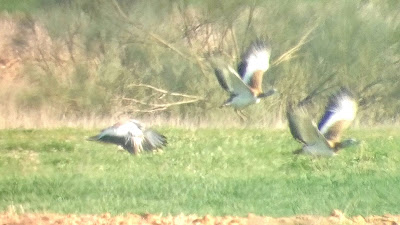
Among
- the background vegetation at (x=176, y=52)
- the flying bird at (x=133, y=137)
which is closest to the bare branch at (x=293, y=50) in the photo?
the background vegetation at (x=176, y=52)

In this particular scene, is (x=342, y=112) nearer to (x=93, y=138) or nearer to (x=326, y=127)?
(x=326, y=127)

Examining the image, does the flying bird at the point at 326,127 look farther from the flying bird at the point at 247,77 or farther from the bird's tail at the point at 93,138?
the bird's tail at the point at 93,138

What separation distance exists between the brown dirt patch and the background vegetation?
980 millimetres

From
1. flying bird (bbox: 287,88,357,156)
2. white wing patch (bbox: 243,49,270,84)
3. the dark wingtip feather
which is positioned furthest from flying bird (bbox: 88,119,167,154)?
the dark wingtip feather

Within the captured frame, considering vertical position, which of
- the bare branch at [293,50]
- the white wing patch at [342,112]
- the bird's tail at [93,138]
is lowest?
the bird's tail at [93,138]

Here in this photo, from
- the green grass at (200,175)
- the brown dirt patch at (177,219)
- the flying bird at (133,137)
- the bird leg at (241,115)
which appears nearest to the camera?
the brown dirt patch at (177,219)

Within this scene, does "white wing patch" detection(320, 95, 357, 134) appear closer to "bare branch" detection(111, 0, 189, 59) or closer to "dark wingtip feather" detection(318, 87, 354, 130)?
"dark wingtip feather" detection(318, 87, 354, 130)

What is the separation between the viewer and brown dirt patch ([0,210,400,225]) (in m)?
5.92

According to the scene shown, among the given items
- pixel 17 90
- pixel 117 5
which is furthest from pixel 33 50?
pixel 117 5

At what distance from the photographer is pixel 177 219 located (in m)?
6.04

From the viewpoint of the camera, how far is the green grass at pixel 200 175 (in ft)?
20.7

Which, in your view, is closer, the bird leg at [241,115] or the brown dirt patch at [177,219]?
the brown dirt patch at [177,219]

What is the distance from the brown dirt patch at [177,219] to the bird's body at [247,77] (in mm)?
998

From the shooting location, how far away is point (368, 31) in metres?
6.98
